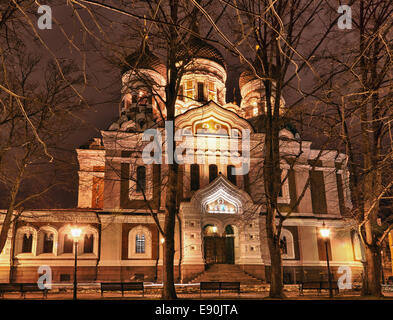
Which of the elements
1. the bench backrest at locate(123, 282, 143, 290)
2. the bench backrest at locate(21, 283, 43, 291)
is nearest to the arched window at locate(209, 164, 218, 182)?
the bench backrest at locate(123, 282, 143, 290)

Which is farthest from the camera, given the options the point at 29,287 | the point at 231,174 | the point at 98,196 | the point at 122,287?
the point at 98,196

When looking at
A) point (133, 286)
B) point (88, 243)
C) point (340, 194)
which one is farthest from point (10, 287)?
point (340, 194)

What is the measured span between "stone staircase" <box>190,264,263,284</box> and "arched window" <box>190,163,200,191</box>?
535 centimetres

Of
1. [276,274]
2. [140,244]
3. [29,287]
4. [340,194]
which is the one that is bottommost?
[29,287]

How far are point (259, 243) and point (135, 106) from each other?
14971 mm

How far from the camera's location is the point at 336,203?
26828mm

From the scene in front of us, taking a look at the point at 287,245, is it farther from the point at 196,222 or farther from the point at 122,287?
the point at 122,287

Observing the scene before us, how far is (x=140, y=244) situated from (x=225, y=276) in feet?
19.6

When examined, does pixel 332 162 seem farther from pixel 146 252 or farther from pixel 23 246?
pixel 23 246

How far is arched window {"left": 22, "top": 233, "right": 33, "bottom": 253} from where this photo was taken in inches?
916

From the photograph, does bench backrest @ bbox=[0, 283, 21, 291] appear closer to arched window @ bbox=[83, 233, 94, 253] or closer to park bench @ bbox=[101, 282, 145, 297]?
park bench @ bbox=[101, 282, 145, 297]

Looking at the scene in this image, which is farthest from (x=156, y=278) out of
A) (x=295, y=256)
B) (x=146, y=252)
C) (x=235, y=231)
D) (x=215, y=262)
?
(x=295, y=256)

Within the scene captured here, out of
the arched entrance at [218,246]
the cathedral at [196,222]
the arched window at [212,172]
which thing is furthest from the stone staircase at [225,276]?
the arched window at [212,172]

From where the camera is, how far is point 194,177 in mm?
25141
